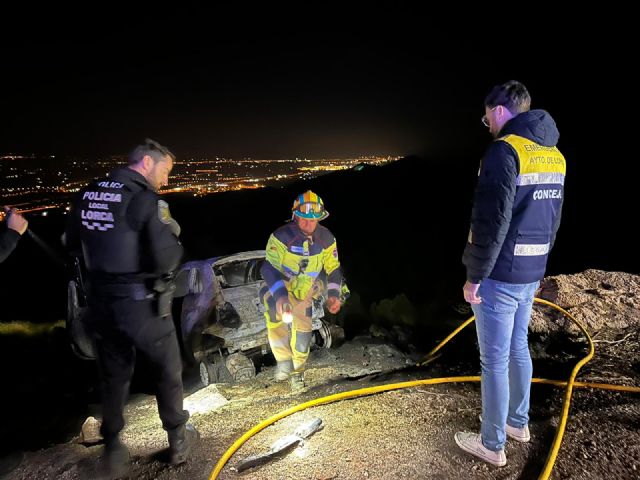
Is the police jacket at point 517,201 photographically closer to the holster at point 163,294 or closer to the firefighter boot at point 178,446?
the holster at point 163,294

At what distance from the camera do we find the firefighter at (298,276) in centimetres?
423

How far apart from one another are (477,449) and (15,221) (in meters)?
3.75

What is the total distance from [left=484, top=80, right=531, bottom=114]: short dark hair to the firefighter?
2.09m

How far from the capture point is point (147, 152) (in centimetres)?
284

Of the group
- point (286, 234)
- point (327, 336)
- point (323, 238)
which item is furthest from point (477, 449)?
point (327, 336)

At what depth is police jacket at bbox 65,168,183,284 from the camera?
260 cm

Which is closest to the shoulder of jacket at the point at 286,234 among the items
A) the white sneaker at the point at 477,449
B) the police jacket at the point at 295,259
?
the police jacket at the point at 295,259

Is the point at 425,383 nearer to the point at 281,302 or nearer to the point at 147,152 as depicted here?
the point at 281,302

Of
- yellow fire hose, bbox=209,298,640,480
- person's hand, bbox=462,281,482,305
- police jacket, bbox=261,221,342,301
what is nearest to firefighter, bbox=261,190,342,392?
police jacket, bbox=261,221,342,301

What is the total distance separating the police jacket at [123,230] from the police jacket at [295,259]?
1642 mm

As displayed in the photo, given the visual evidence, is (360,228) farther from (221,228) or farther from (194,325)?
(194,325)

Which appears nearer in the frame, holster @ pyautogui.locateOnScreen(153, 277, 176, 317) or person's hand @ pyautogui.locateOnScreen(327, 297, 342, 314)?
holster @ pyautogui.locateOnScreen(153, 277, 176, 317)

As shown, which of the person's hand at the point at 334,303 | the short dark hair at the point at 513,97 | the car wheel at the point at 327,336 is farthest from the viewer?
the car wheel at the point at 327,336

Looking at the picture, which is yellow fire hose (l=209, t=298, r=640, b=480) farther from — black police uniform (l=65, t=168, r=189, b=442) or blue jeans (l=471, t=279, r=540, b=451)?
black police uniform (l=65, t=168, r=189, b=442)
